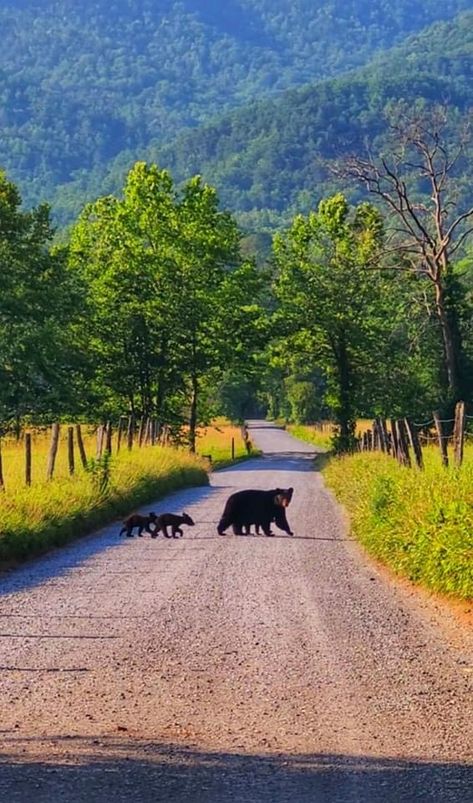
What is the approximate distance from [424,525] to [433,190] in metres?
33.4

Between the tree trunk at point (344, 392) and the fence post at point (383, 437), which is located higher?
the tree trunk at point (344, 392)

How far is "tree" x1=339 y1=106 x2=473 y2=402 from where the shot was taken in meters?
42.9

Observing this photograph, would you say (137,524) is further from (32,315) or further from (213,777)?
(32,315)

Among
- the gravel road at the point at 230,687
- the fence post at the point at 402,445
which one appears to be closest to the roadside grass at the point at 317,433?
the fence post at the point at 402,445

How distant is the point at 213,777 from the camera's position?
5637 millimetres

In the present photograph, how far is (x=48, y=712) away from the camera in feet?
22.4

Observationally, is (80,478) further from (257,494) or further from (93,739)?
(93,739)

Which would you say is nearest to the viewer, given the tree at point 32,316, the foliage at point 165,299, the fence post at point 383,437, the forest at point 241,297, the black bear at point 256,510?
the black bear at point 256,510

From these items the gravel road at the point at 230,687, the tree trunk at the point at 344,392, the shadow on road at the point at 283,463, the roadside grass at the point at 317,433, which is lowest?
the gravel road at the point at 230,687

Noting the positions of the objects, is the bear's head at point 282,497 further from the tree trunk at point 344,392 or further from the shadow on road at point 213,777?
the tree trunk at point 344,392

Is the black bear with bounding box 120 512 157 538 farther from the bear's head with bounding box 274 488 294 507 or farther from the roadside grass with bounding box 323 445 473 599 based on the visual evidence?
the roadside grass with bounding box 323 445 473 599

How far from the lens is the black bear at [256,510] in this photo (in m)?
18.4

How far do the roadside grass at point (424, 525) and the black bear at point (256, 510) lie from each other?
1278mm

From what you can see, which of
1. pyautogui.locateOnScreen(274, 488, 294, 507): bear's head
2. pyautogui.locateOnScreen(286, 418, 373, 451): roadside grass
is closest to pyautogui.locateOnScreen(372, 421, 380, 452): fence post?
pyautogui.locateOnScreen(274, 488, 294, 507): bear's head
